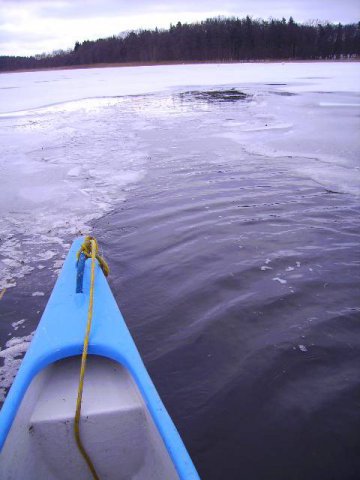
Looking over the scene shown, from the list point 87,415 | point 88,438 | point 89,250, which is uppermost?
point 89,250

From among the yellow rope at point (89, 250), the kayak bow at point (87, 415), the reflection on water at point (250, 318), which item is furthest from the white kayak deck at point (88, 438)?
the yellow rope at point (89, 250)

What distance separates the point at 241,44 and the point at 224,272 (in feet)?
263

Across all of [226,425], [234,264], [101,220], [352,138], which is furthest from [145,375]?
[352,138]

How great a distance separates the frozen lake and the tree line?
71.7 m

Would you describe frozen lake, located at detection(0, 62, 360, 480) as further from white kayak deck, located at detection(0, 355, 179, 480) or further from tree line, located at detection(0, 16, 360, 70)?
tree line, located at detection(0, 16, 360, 70)

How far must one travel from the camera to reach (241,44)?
72562 millimetres

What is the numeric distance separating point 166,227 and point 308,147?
16.8 feet

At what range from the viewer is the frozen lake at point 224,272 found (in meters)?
2.25

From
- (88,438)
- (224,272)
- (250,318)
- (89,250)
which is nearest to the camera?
(88,438)

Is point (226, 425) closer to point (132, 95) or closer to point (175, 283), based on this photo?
point (175, 283)

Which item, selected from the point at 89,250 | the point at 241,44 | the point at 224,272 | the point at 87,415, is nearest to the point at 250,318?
the point at 224,272

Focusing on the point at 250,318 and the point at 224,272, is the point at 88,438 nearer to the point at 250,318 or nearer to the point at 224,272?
the point at 250,318

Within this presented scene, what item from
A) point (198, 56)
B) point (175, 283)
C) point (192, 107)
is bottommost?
point (175, 283)

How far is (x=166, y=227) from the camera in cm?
479
